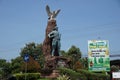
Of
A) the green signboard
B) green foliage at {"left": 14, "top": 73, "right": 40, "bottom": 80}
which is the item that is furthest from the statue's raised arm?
the green signboard

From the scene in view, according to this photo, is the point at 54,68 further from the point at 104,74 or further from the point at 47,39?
the point at 104,74

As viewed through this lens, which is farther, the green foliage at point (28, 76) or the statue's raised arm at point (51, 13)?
the statue's raised arm at point (51, 13)

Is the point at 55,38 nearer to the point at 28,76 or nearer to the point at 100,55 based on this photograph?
the point at 28,76

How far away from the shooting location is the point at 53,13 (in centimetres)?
4800

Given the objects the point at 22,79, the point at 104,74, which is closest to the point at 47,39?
the point at 22,79

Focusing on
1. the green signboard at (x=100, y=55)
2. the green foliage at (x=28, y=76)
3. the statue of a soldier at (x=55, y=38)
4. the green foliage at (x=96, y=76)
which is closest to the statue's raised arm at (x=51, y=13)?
the statue of a soldier at (x=55, y=38)

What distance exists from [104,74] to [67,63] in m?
15.4

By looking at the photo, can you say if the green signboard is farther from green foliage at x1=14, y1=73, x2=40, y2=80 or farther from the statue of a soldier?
the statue of a soldier

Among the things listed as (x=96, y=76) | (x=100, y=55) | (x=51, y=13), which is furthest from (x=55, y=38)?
(x=100, y=55)

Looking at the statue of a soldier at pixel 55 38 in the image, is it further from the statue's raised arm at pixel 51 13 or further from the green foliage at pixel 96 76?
the green foliage at pixel 96 76

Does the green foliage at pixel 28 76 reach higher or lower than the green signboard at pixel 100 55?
lower

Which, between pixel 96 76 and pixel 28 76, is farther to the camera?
pixel 28 76

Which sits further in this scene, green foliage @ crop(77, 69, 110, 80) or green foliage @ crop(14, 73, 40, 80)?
green foliage @ crop(14, 73, 40, 80)

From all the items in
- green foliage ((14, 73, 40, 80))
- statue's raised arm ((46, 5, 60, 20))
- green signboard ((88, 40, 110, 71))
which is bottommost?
green foliage ((14, 73, 40, 80))
